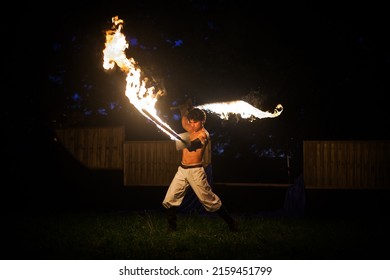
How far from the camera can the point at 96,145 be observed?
11281 millimetres

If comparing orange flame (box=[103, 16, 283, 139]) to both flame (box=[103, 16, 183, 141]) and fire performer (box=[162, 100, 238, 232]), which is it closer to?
flame (box=[103, 16, 183, 141])

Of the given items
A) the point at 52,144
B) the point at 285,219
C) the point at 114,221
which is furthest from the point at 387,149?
the point at 52,144

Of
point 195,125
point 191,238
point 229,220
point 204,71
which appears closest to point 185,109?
point 195,125

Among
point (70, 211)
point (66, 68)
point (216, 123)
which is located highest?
point (66, 68)

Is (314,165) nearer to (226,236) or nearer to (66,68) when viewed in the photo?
(226,236)

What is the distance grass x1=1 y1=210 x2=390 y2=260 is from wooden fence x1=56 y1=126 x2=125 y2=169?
217 cm

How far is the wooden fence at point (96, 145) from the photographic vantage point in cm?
1115

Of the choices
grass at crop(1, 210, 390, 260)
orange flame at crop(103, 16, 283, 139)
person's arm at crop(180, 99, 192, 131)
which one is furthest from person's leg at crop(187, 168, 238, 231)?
person's arm at crop(180, 99, 192, 131)

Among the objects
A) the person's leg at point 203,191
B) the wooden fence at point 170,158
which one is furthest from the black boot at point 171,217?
the wooden fence at point 170,158

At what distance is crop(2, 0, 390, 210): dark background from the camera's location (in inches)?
466

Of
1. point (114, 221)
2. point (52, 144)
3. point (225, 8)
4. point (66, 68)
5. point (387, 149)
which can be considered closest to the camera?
point (114, 221)

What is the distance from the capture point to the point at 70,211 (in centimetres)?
1010

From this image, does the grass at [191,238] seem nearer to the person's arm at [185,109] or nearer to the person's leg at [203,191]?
the person's leg at [203,191]

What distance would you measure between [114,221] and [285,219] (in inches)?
132
